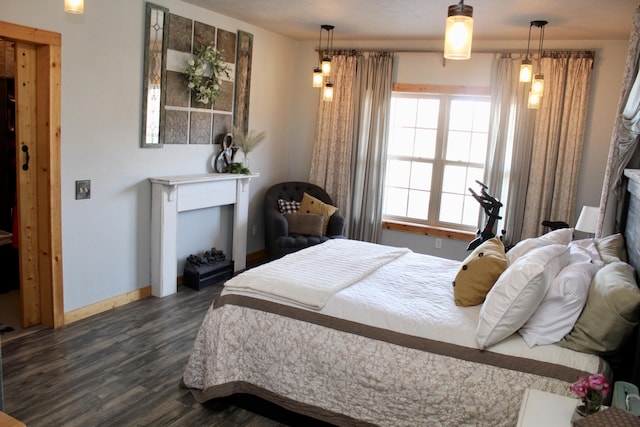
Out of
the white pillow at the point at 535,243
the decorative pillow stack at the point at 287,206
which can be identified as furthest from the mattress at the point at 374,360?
the decorative pillow stack at the point at 287,206

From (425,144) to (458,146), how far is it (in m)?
0.39

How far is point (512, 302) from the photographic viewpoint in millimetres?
2385

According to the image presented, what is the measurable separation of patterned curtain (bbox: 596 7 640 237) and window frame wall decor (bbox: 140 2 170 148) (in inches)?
144

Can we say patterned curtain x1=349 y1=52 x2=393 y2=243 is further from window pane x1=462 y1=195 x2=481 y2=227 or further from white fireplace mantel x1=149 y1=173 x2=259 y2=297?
white fireplace mantel x1=149 y1=173 x2=259 y2=297

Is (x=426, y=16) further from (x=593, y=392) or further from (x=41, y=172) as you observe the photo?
(x=593, y=392)

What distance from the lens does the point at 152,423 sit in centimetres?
280

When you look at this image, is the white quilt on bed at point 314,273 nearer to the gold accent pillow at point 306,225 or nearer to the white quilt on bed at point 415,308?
the white quilt on bed at point 415,308

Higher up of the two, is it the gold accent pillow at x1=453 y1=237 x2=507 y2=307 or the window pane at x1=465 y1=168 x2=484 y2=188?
the window pane at x1=465 y1=168 x2=484 y2=188

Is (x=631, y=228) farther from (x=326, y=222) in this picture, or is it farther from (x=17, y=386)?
(x=17, y=386)

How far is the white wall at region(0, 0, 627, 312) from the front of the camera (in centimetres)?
386

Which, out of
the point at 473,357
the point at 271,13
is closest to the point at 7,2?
the point at 271,13

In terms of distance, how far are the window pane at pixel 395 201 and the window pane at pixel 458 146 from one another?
0.70 m

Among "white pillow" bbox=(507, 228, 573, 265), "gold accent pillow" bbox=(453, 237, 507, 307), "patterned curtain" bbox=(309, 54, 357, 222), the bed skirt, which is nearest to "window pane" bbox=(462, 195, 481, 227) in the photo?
"patterned curtain" bbox=(309, 54, 357, 222)

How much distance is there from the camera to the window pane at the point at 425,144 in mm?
6129
